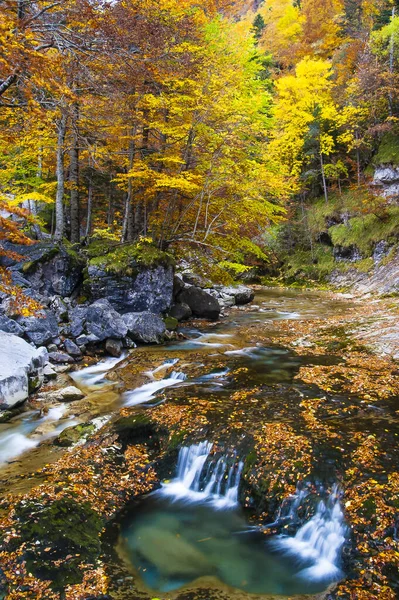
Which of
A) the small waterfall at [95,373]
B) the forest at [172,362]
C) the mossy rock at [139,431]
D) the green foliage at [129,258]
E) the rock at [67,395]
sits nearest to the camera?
the forest at [172,362]

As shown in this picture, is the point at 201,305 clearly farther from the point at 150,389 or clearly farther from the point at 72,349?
the point at 150,389

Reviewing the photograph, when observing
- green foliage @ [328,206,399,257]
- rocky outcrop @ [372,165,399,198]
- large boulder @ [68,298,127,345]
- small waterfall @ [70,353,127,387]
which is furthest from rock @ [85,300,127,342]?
rocky outcrop @ [372,165,399,198]

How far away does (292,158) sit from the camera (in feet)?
103

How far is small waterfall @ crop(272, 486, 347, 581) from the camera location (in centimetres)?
404

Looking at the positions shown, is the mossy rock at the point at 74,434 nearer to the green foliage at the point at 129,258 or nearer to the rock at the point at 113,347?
the rock at the point at 113,347

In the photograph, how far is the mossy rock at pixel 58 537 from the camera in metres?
3.64

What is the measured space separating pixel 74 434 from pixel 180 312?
904cm

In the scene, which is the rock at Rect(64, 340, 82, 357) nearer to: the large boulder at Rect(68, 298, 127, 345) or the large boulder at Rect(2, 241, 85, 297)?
the large boulder at Rect(68, 298, 127, 345)

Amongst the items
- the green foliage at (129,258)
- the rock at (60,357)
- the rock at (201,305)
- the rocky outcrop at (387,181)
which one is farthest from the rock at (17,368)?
the rocky outcrop at (387,181)

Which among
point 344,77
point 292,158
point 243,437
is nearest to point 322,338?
point 243,437

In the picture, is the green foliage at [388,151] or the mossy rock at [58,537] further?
the green foliage at [388,151]

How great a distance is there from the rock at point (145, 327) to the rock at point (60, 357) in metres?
2.20

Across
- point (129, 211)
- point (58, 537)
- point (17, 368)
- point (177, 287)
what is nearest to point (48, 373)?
point (17, 368)

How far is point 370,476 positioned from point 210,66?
45.2 feet
